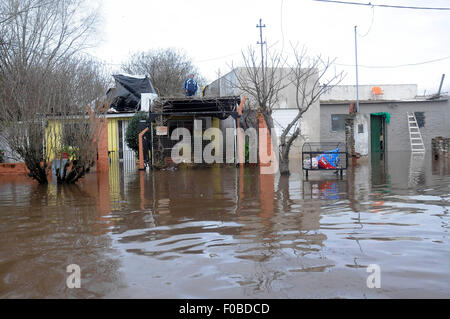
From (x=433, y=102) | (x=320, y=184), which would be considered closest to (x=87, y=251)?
(x=320, y=184)

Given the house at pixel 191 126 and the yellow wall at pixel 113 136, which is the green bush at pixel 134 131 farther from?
the yellow wall at pixel 113 136

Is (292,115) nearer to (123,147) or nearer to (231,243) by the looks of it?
(123,147)

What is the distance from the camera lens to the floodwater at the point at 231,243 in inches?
163

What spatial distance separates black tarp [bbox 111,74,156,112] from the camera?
84.6ft

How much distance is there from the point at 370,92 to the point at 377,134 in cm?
485

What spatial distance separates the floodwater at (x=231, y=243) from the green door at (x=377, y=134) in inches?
703

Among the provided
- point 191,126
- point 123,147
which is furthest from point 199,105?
point 123,147

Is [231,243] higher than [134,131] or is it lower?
lower

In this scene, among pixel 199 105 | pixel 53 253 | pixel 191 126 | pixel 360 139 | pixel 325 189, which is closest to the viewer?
pixel 53 253

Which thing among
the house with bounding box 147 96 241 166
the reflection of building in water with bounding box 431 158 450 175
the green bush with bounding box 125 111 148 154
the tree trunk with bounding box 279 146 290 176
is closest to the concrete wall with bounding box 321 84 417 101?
the house with bounding box 147 96 241 166

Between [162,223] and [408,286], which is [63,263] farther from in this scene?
[408,286]

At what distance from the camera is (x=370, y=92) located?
31.6 m

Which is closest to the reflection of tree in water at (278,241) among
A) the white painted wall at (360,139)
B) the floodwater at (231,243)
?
the floodwater at (231,243)

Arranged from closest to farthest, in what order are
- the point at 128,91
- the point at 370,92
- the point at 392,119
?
the point at 128,91, the point at 392,119, the point at 370,92
